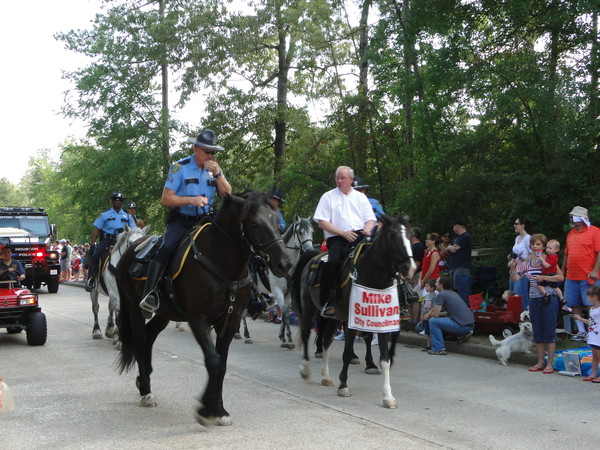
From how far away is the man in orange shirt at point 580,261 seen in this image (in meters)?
11.1

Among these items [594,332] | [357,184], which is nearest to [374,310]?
[594,332]

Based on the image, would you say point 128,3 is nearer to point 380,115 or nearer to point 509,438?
point 380,115

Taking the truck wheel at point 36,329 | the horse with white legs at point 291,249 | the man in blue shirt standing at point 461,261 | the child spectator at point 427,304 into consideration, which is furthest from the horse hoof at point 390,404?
the truck wheel at point 36,329

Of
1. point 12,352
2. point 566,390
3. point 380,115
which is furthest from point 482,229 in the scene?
point 12,352

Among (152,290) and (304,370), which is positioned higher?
(152,290)

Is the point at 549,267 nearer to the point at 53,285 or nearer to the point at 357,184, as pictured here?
the point at 357,184

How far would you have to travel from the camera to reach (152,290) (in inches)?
279

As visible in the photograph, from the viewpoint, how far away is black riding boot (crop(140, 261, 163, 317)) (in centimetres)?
707

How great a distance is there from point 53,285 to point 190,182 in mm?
24030

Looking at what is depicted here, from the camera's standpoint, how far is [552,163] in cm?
1411

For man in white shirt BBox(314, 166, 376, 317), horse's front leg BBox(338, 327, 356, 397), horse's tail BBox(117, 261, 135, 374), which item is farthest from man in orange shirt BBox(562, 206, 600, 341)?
horse's tail BBox(117, 261, 135, 374)

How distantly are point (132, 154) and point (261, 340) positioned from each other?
20.3 metres

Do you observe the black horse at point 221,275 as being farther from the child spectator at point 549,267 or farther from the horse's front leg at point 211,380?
the child spectator at point 549,267

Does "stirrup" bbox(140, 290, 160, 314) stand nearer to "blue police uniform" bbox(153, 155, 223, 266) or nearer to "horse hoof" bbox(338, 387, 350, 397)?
"blue police uniform" bbox(153, 155, 223, 266)
